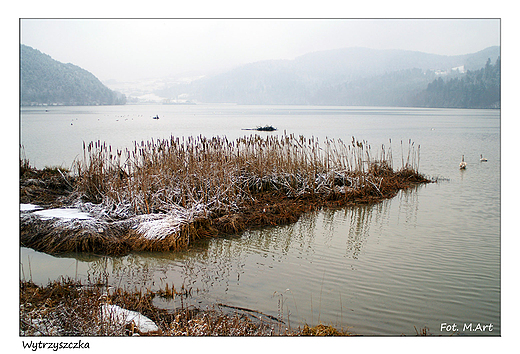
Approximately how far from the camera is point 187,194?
7.41 meters

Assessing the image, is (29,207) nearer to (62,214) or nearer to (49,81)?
(62,214)

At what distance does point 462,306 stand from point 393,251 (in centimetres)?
166

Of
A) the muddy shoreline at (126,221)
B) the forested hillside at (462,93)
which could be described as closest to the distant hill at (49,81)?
the muddy shoreline at (126,221)

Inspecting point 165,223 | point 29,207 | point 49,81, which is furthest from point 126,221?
point 49,81

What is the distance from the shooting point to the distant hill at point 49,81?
12.6 metres

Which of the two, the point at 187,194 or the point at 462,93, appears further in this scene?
the point at 462,93

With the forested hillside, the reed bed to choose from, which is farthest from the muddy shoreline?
the forested hillside

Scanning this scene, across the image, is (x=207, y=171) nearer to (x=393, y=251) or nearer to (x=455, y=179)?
(x=393, y=251)

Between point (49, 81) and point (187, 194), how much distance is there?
A: 14.0 metres

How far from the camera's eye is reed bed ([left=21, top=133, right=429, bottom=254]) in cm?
594

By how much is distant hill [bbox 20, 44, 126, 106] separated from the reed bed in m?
3.21

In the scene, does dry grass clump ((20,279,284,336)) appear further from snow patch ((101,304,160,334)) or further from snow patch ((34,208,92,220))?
snow patch ((34,208,92,220))

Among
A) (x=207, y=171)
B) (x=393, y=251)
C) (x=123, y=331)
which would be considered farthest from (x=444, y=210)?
(x=123, y=331)

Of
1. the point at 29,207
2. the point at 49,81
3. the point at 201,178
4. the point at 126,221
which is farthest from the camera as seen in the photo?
the point at 49,81
